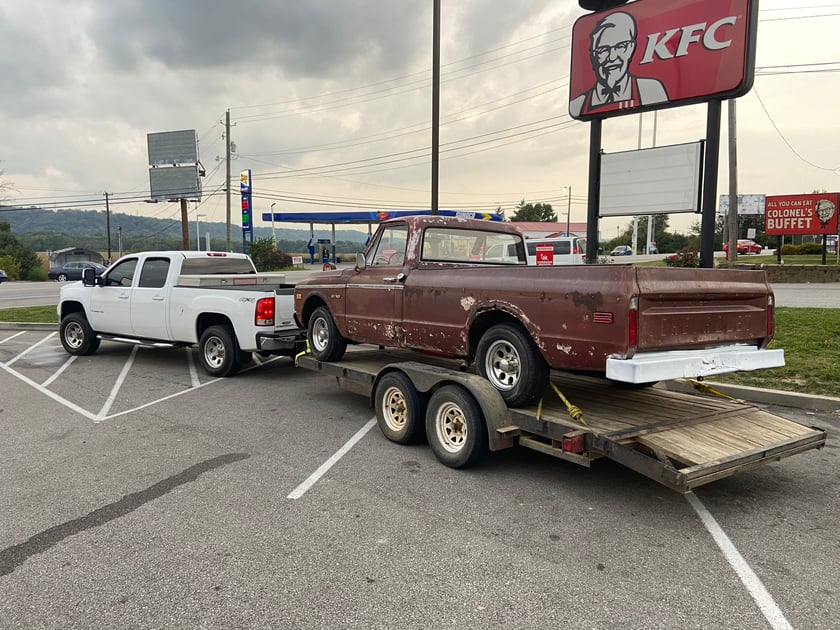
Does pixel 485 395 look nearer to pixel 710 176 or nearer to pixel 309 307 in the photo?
pixel 309 307

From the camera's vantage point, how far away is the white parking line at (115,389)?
6684 mm

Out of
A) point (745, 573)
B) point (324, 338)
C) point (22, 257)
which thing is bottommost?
point (745, 573)

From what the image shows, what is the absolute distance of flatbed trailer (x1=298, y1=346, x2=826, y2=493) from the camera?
3785mm

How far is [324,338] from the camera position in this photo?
283 inches

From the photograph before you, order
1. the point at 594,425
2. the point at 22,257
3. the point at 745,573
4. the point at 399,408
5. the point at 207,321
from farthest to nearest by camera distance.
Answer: the point at 22,257
the point at 207,321
the point at 399,408
the point at 594,425
the point at 745,573

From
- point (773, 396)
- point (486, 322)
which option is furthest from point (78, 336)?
point (773, 396)

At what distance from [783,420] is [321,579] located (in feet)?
12.5

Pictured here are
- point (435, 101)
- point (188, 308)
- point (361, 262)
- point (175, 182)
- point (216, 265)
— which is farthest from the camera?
point (175, 182)

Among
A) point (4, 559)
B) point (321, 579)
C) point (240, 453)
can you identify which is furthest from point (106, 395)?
point (321, 579)

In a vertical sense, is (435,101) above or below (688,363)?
above

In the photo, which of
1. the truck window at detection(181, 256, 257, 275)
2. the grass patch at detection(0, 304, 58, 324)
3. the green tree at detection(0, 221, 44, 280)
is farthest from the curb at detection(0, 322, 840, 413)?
the green tree at detection(0, 221, 44, 280)

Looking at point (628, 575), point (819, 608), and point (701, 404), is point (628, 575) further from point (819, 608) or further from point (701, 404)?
point (701, 404)

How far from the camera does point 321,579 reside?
10.3ft

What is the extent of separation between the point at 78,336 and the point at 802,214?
3137 cm
